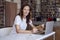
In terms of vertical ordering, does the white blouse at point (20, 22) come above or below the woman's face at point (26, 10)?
below

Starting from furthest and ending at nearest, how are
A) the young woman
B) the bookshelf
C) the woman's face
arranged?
the bookshelf < the woman's face < the young woman

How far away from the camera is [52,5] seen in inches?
246

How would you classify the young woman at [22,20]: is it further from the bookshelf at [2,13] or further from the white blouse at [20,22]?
the bookshelf at [2,13]

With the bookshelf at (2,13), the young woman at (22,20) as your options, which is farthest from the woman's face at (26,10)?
the bookshelf at (2,13)

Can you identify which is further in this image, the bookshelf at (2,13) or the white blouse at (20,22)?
the bookshelf at (2,13)

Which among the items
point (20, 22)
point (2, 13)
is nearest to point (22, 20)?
point (20, 22)

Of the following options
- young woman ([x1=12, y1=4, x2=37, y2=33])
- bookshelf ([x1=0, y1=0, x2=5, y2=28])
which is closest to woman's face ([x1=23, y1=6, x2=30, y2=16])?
young woman ([x1=12, y1=4, x2=37, y2=33])

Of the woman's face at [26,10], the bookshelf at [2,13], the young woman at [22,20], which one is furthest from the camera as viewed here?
the bookshelf at [2,13]

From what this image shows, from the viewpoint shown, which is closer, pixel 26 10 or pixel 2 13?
pixel 26 10

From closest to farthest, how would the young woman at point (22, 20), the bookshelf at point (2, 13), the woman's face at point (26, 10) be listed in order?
the young woman at point (22, 20) → the woman's face at point (26, 10) → the bookshelf at point (2, 13)

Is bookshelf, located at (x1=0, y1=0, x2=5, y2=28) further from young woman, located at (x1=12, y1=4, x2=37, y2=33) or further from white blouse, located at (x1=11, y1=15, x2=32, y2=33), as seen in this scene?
white blouse, located at (x1=11, y1=15, x2=32, y2=33)

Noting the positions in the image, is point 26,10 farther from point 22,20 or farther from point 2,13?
point 2,13

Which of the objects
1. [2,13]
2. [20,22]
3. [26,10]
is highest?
[26,10]

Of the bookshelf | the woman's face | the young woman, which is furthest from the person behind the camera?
the bookshelf
